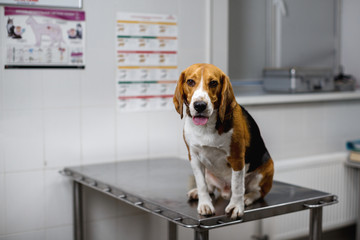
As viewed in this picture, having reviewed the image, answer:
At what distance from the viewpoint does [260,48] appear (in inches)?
121

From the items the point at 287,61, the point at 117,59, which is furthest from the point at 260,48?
the point at 117,59

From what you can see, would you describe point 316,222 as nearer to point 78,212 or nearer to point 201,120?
point 201,120

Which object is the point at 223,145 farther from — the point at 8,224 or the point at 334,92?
the point at 334,92

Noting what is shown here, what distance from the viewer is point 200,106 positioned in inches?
47.6

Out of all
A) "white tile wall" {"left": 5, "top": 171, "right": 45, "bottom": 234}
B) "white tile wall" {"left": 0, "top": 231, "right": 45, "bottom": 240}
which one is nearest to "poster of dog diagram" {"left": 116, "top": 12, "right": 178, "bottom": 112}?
"white tile wall" {"left": 5, "top": 171, "right": 45, "bottom": 234}

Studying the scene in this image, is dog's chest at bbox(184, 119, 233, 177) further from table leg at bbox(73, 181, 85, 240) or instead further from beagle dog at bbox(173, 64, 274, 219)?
table leg at bbox(73, 181, 85, 240)

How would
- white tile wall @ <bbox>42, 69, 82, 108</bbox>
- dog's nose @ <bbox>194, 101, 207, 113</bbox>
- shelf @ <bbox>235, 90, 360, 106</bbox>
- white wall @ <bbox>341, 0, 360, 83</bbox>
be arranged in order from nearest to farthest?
dog's nose @ <bbox>194, 101, 207, 113</bbox>
white tile wall @ <bbox>42, 69, 82, 108</bbox>
shelf @ <bbox>235, 90, 360, 106</bbox>
white wall @ <bbox>341, 0, 360, 83</bbox>

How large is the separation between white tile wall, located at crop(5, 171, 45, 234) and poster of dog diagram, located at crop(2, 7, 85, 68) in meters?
0.49

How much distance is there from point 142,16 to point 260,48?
1020 mm

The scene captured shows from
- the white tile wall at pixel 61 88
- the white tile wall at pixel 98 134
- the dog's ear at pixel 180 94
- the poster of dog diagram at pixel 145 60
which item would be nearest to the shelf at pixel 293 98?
the poster of dog diagram at pixel 145 60

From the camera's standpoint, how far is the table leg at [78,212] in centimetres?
217

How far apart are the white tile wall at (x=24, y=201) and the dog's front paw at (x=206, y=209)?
103 cm

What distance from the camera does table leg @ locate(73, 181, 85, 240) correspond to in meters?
2.17

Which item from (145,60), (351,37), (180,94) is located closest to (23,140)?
(145,60)
